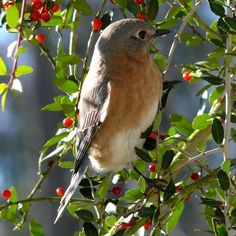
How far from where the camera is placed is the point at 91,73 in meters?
2.72

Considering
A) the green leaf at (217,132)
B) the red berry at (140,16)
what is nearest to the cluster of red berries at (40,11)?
the red berry at (140,16)

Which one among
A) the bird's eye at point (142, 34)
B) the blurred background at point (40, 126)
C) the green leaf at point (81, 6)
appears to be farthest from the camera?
the blurred background at point (40, 126)

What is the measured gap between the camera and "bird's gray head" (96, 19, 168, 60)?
260cm

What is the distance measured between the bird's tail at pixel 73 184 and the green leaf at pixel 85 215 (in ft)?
0.32

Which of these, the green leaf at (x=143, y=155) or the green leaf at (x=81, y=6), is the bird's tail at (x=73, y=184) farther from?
the green leaf at (x=81, y=6)

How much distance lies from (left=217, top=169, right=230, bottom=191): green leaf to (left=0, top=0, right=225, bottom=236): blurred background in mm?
3647

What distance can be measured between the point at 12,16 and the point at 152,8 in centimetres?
39

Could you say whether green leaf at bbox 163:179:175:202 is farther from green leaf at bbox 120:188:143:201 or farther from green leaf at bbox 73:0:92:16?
green leaf at bbox 73:0:92:16

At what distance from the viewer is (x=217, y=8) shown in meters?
2.17

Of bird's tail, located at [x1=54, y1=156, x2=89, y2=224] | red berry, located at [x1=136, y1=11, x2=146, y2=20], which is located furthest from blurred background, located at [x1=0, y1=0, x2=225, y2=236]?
red berry, located at [x1=136, y1=11, x2=146, y2=20]

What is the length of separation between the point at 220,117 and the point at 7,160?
4.95 m

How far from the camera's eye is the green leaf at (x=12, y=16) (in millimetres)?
2230

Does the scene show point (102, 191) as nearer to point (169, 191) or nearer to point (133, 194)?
point (133, 194)

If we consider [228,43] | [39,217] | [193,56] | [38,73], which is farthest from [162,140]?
[38,73]
